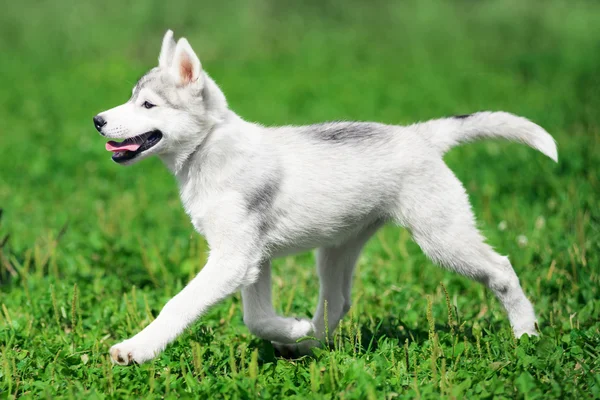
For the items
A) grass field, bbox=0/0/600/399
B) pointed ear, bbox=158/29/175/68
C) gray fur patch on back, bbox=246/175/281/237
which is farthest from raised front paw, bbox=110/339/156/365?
pointed ear, bbox=158/29/175/68

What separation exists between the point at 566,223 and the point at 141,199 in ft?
12.7

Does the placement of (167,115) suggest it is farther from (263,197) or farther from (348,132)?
(348,132)

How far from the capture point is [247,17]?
1623 cm

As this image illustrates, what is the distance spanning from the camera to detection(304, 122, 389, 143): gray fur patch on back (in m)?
4.32

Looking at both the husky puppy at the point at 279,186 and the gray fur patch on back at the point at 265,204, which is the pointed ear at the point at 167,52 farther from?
the gray fur patch on back at the point at 265,204

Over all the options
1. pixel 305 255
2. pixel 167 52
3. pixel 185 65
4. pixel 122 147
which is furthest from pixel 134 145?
pixel 305 255

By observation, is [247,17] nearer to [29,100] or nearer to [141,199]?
[29,100]

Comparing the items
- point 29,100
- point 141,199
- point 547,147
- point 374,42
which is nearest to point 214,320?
point 547,147

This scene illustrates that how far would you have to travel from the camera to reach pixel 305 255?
656 centimetres

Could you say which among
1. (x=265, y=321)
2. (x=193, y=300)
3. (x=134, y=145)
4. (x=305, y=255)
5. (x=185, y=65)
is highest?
(x=185, y=65)

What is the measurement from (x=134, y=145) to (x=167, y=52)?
585mm

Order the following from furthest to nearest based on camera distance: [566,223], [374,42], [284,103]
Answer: [374,42], [284,103], [566,223]

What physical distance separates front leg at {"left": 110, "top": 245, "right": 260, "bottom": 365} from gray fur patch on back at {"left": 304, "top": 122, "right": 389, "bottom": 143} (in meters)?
0.82

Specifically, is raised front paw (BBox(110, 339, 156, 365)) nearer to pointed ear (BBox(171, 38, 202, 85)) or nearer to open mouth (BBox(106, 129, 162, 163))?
open mouth (BBox(106, 129, 162, 163))
